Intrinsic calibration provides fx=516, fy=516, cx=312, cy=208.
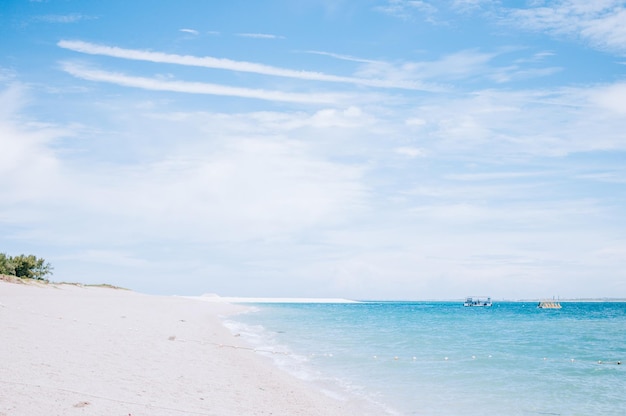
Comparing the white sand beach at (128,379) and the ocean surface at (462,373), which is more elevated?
the white sand beach at (128,379)

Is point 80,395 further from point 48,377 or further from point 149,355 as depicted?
point 149,355

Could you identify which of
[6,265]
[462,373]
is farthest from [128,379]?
[6,265]

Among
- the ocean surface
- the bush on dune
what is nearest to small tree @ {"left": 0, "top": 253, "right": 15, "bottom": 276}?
the bush on dune

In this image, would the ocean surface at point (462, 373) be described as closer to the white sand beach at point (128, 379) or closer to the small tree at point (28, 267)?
the white sand beach at point (128, 379)

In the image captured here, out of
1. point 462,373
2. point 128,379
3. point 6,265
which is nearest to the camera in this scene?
point 128,379

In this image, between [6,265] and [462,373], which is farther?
[6,265]

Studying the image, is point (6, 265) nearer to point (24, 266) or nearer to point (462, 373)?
point (24, 266)

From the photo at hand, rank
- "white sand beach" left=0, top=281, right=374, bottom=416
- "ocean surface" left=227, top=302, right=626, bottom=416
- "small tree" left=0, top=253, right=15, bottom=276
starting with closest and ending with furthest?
"white sand beach" left=0, top=281, right=374, bottom=416, "ocean surface" left=227, top=302, right=626, bottom=416, "small tree" left=0, top=253, right=15, bottom=276

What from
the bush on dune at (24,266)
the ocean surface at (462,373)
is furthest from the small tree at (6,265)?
the ocean surface at (462,373)

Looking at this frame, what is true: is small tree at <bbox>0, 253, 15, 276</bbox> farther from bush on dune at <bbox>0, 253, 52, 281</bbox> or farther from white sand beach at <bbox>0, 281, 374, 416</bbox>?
white sand beach at <bbox>0, 281, 374, 416</bbox>

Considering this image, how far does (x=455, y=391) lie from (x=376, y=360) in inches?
273

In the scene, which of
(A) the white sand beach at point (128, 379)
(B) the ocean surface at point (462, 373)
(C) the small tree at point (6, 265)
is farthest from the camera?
(C) the small tree at point (6, 265)

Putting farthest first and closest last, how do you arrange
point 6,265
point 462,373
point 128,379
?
point 6,265 → point 462,373 → point 128,379

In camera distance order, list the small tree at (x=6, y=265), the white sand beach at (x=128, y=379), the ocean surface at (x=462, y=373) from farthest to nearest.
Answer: the small tree at (x=6, y=265), the ocean surface at (x=462, y=373), the white sand beach at (x=128, y=379)
